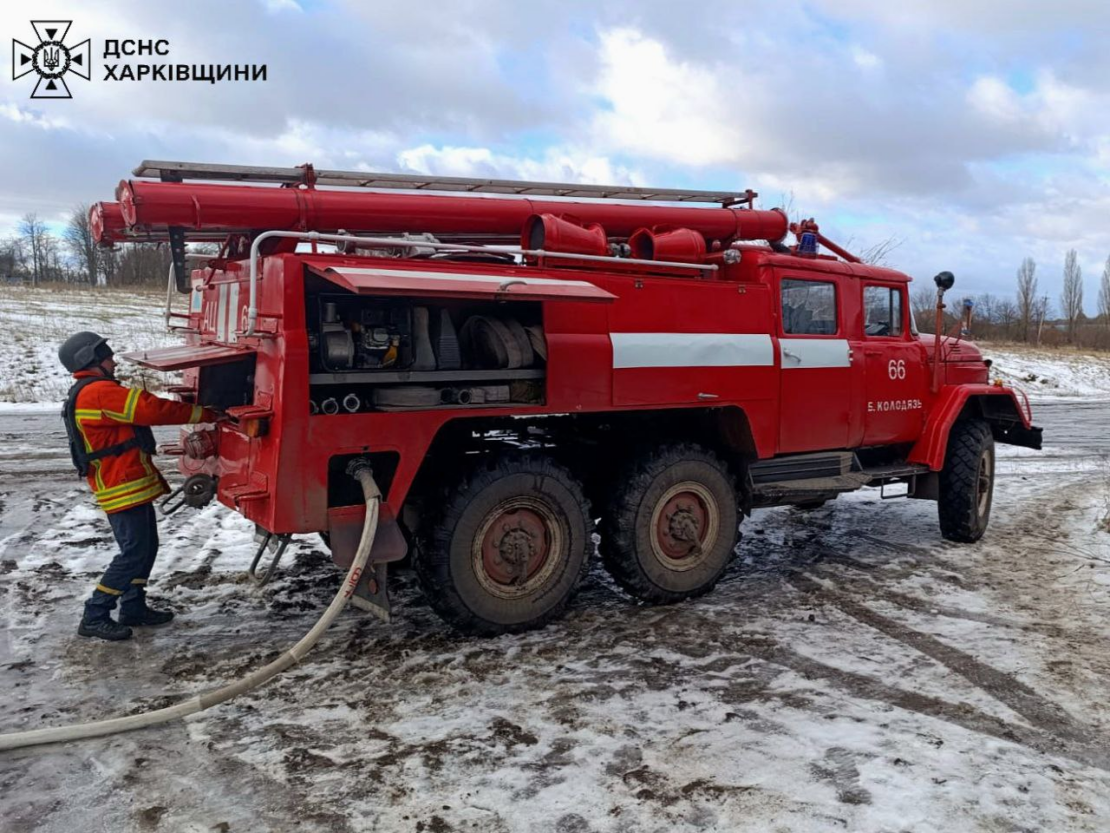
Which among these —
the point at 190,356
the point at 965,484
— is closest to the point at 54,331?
the point at 190,356

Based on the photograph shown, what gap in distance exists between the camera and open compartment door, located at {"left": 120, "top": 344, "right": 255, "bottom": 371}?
14.7 ft

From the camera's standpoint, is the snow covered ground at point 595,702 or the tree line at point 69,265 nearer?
the snow covered ground at point 595,702

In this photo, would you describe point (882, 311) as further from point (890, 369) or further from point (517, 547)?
point (517, 547)

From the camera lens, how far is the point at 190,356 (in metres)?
4.70

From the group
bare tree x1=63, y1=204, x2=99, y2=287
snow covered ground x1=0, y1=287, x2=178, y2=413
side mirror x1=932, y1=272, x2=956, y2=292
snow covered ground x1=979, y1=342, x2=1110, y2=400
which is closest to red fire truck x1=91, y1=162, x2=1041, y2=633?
side mirror x1=932, y1=272, x2=956, y2=292

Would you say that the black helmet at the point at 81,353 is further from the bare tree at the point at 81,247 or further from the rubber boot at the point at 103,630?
the bare tree at the point at 81,247

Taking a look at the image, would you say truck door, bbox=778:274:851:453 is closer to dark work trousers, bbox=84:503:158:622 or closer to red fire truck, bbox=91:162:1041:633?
red fire truck, bbox=91:162:1041:633

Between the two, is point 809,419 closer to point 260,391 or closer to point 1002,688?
point 1002,688

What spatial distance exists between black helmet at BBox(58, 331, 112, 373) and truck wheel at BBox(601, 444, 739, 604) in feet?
10.9

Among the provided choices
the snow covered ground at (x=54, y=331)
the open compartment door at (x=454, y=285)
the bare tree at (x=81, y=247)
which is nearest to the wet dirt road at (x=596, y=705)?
the open compartment door at (x=454, y=285)

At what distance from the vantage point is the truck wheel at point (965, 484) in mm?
7328

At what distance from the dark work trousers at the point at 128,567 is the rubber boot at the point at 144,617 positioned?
20mm

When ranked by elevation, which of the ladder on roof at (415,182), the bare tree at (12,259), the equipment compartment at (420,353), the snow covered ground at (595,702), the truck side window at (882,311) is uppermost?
the bare tree at (12,259)

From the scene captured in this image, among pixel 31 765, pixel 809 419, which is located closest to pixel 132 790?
pixel 31 765
